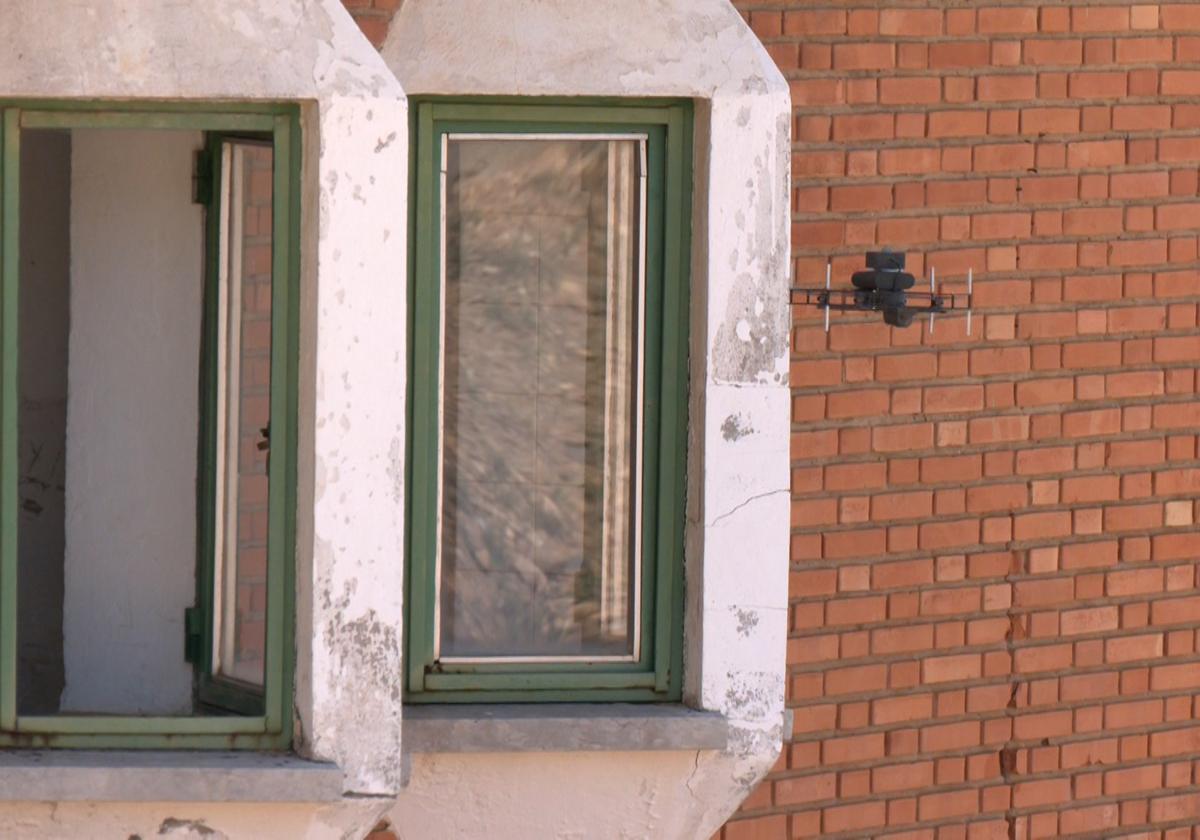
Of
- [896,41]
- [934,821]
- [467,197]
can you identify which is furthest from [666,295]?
[934,821]

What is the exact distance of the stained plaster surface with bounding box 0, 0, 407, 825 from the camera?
4332 mm

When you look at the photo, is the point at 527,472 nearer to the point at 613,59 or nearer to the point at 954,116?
the point at 613,59

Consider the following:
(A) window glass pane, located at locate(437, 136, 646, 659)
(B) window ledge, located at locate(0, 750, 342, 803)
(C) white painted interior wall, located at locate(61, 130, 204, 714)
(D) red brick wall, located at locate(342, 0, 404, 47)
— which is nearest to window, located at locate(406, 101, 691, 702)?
(A) window glass pane, located at locate(437, 136, 646, 659)

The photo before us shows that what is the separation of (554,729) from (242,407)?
37.4 inches

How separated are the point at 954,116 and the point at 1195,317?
35.4 inches

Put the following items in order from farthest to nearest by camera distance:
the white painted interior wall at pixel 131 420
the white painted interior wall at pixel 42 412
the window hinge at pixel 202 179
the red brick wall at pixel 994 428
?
the red brick wall at pixel 994 428 < the white painted interior wall at pixel 42 412 < the white painted interior wall at pixel 131 420 < the window hinge at pixel 202 179

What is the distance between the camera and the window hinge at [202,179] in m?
4.92

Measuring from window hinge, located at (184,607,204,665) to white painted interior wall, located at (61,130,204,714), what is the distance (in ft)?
0.16

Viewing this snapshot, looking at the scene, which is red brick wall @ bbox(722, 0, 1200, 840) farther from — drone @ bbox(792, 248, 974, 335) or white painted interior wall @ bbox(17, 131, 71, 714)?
white painted interior wall @ bbox(17, 131, 71, 714)

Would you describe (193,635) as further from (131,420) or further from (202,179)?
(202,179)

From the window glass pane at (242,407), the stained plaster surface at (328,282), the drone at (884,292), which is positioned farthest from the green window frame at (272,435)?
the drone at (884,292)

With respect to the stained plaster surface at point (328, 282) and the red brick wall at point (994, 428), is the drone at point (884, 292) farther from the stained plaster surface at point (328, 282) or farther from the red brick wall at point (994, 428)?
the stained plaster surface at point (328, 282)

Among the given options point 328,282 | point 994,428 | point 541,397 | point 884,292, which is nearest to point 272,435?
point 328,282

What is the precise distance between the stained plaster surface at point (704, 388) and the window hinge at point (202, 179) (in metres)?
0.50
